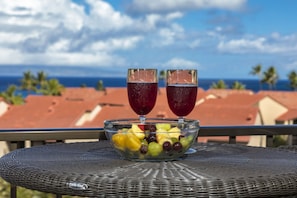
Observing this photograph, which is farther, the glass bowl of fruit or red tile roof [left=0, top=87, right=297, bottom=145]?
red tile roof [left=0, top=87, right=297, bottom=145]

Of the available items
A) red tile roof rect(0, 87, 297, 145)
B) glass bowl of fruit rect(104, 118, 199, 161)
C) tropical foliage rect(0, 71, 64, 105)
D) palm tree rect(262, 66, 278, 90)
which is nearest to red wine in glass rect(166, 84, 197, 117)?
glass bowl of fruit rect(104, 118, 199, 161)

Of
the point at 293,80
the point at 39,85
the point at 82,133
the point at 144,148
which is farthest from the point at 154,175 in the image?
the point at 293,80

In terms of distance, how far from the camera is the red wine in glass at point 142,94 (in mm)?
1557

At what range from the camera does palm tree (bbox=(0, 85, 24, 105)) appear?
39.0 m

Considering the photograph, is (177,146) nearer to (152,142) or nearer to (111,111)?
(152,142)

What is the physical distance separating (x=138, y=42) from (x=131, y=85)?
4652 cm

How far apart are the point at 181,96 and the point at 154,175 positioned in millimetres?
388

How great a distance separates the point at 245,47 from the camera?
4725 centimetres

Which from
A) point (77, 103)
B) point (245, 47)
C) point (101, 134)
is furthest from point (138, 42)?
point (101, 134)

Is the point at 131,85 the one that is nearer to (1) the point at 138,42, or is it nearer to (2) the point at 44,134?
(2) the point at 44,134

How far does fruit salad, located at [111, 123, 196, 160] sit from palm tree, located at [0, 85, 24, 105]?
126 feet

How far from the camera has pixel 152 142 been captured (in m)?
1.40

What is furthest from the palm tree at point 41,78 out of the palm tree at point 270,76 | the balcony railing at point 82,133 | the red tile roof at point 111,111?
the balcony railing at point 82,133

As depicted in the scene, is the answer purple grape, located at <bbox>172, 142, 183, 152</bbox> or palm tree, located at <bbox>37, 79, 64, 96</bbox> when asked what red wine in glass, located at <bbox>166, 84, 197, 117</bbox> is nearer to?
purple grape, located at <bbox>172, 142, 183, 152</bbox>
